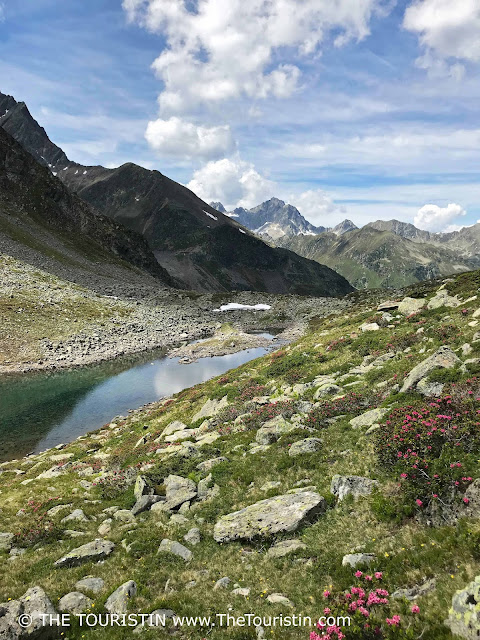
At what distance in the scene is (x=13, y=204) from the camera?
139625 mm

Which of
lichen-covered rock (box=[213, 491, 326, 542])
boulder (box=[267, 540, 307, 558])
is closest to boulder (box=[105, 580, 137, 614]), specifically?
lichen-covered rock (box=[213, 491, 326, 542])

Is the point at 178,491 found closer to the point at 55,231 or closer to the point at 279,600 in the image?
the point at 279,600

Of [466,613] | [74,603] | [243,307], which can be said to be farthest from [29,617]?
[243,307]

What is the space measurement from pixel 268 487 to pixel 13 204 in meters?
163

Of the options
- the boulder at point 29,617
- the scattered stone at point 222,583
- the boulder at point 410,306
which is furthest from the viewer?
the boulder at point 410,306

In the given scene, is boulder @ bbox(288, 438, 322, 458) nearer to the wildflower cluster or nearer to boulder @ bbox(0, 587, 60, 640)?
the wildflower cluster

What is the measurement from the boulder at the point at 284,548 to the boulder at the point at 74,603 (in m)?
5.53

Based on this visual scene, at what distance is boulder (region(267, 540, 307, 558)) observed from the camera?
10961 millimetres

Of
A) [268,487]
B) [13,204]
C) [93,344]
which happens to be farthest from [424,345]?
[13,204]

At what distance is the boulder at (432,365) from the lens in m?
17.2

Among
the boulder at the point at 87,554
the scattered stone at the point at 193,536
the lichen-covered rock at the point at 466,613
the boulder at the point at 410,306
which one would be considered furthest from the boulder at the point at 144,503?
the boulder at the point at 410,306

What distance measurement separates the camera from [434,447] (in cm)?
1195

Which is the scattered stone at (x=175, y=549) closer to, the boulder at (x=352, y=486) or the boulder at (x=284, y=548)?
the boulder at (x=284, y=548)

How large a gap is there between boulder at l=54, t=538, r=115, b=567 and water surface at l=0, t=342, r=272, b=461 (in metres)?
23.6
